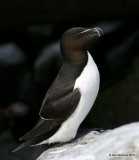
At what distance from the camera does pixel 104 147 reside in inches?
163

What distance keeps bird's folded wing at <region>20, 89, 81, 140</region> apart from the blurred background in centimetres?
240

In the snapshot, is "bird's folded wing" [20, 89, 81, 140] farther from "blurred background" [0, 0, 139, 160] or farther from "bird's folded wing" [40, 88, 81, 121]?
"blurred background" [0, 0, 139, 160]

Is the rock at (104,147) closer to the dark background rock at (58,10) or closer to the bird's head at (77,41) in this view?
the bird's head at (77,41)

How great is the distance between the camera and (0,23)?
306 inches

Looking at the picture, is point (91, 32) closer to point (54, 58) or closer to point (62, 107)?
point (62, 107)

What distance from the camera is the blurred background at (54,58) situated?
7.39 metres

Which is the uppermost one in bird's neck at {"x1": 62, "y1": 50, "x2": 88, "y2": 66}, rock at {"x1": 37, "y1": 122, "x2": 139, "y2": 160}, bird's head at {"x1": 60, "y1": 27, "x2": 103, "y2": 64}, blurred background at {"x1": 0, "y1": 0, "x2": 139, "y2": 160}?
bird's head at {"x1": 60, "y1": 27, "x2": 103, "y2": 64}

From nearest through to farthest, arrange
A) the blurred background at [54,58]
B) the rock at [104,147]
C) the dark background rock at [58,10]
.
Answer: the rock at [104,147]
the dark background rock at [58,10]
the blurred background at [54,58]

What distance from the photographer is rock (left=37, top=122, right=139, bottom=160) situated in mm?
3947

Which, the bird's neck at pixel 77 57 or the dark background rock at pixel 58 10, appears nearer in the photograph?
the bird's neck at pixel 77 57

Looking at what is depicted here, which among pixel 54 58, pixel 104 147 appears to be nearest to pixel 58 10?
pixel 54 58

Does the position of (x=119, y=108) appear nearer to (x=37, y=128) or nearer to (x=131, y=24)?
(x=131, y=24)

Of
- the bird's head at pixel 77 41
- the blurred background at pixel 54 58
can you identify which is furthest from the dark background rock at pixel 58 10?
the bird's head at pixel 77 41

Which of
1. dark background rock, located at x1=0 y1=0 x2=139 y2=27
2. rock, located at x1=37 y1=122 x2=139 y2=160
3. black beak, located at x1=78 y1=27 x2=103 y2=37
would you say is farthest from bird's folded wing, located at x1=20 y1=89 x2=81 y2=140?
dark background rock, located at x1=0 y1=0 x2=139 y2=27
